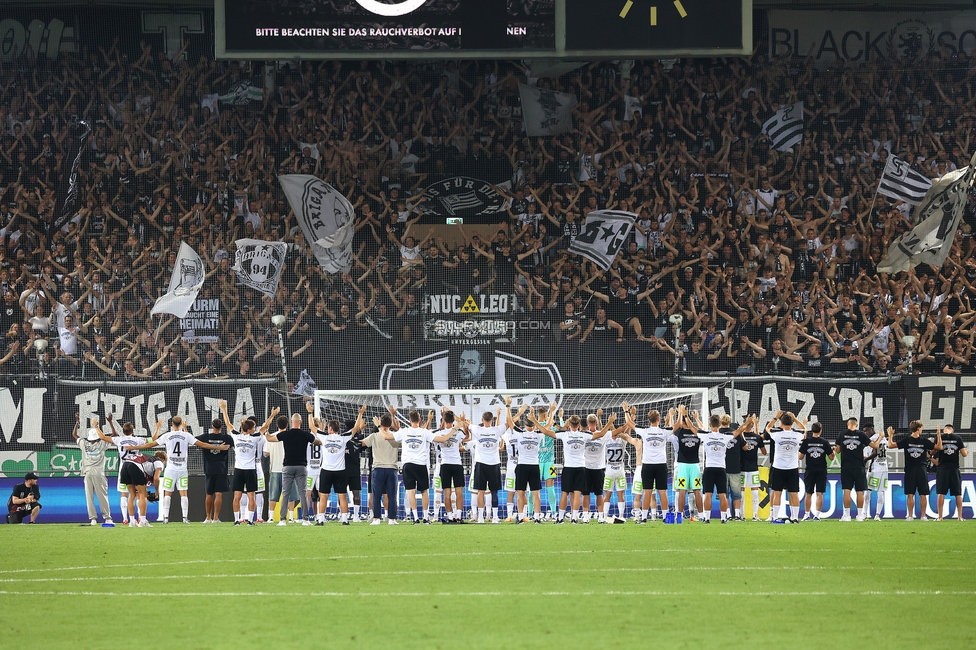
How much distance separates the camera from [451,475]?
644 inches

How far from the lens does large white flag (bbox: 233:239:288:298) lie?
75.7ft

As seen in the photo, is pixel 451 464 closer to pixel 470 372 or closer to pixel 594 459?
pixel 594 459

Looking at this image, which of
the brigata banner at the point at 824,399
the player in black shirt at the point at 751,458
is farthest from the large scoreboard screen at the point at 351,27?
the brigata banner at the point at 824,399

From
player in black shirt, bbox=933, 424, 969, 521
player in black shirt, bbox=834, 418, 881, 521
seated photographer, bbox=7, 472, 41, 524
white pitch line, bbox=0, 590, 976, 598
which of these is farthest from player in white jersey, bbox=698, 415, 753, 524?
seated photographer, bbox=7, 472, 41, 524

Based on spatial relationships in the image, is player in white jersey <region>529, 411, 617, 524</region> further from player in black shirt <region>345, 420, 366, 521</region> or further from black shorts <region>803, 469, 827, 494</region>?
black shorts <region>803, 469, 827, 494</region>

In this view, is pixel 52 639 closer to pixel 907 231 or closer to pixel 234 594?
pixel 234 594

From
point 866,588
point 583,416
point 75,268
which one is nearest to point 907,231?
point 583,416

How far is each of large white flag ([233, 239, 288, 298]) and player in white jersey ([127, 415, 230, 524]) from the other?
6.61m

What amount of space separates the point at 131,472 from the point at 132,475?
0.18 ft

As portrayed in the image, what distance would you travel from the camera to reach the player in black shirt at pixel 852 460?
16875mm

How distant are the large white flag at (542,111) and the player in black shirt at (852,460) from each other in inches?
422

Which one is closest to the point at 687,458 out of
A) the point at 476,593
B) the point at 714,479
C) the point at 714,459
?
the point at 714,459

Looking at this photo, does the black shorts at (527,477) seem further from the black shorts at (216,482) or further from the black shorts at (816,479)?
the black shorts at (216,482)

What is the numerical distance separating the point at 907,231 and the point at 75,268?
16.8m
